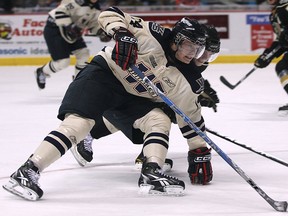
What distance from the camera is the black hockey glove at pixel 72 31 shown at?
7348mm

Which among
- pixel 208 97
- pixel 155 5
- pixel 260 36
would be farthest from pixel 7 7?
pixel 208 97

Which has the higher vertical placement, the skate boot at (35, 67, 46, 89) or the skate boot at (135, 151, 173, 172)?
the skate boot at (35, 67, 46, 89)

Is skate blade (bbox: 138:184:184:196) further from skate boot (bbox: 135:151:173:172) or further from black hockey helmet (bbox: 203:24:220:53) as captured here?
black hockey helmet (bbox: 203:24:220:53)

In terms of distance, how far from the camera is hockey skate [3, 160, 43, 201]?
10.6ft

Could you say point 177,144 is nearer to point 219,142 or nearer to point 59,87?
point 219,142

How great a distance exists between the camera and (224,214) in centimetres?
307

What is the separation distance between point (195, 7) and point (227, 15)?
1.38 ft

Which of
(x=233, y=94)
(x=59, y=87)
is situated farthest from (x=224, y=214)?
(x=59, y=87)

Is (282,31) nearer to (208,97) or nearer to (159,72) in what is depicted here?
(208,97)

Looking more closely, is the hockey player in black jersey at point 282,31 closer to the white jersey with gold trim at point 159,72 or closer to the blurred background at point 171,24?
the white jersey with gold trim at point 159,72

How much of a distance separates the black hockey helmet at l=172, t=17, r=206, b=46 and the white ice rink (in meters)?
0.67

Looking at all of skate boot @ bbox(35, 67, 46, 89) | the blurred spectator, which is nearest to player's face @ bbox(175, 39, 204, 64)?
skate boot @ bbox(35, 67, 46, 89)

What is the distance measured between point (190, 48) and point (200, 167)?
1.82ft

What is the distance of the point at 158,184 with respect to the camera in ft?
11.1
